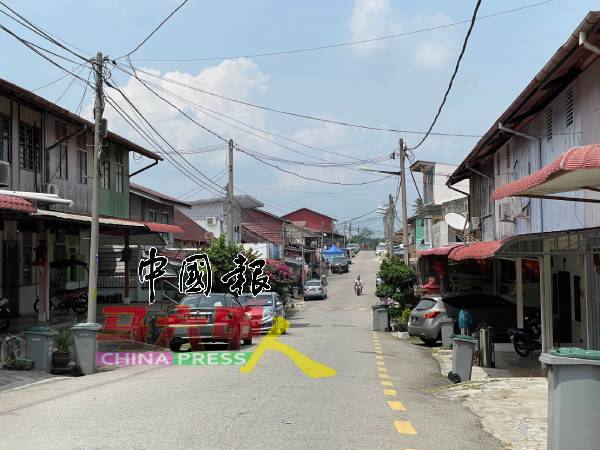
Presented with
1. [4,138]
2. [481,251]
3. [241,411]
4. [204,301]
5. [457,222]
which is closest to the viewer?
[241,411]

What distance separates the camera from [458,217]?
2658 cm

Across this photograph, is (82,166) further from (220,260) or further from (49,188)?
(220,260)

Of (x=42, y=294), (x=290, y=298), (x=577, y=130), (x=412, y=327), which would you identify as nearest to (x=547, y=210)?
(x=577, y=130)

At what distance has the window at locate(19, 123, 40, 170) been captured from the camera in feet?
67.3

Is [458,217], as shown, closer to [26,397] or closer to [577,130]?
[577,130]

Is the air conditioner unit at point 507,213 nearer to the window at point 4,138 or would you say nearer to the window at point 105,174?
the window at point 4,138

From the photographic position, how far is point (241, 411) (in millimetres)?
8828

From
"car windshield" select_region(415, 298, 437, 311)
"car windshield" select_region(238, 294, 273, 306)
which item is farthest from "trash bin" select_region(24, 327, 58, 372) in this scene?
"car windshield" select_region(238, 294, 273, 306)

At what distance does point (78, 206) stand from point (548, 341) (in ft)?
53.0

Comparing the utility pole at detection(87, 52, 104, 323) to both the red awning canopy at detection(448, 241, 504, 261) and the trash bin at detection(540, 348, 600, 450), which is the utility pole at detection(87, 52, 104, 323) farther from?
the trash bin at detection(540, 348, 600, 450)

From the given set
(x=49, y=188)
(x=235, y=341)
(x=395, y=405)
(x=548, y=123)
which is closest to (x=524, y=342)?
(x=548, y=123)

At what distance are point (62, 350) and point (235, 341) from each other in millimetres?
4746

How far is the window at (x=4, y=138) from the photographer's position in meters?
19.4

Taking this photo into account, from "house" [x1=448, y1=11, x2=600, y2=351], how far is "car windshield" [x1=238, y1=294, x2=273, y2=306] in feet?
29.6
